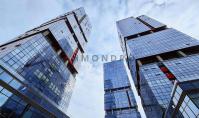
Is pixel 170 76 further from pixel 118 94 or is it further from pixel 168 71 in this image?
pixel 118 94

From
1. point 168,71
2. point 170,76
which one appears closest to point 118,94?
point 168,71

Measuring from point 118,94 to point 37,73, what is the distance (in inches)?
2148

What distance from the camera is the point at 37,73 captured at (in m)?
42.8

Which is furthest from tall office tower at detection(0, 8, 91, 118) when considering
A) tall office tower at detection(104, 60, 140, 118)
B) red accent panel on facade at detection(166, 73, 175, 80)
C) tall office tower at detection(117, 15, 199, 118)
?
red accent panel on facade at detection(166, 73, 175, 80)

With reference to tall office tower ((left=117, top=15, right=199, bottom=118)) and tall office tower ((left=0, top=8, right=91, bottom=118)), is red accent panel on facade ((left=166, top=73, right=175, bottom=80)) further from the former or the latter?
tall office tower ((left=0, top=8, right=91, bottom=118))

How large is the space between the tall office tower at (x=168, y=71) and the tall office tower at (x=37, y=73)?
79.5 feet

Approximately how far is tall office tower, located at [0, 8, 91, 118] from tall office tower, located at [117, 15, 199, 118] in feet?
79.5

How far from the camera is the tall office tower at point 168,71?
20062 mm

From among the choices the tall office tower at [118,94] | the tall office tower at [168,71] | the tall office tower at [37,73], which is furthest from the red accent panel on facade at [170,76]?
the tall office tower at [118,94]

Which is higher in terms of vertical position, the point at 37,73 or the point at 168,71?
the point at 37,73

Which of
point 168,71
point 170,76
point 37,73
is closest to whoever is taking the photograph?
point 37,73

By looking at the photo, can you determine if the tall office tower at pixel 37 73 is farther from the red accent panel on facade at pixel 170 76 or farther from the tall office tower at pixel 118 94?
the red accent panel on facade at pixel 170 76

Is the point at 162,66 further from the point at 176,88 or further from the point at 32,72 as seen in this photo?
the point at 32,72

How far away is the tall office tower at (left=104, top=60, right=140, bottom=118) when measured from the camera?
74.9 metres
